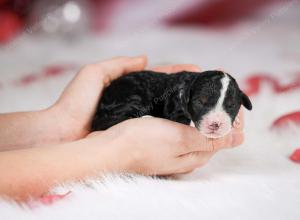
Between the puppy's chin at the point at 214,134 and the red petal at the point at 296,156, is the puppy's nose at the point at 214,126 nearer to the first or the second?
the puppy's chin at the point at 214,134

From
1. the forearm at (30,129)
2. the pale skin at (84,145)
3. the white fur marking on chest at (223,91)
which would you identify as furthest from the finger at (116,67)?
the white fur marking on chest at (223,91)

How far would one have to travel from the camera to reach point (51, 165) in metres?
1.39

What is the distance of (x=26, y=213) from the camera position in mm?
1214

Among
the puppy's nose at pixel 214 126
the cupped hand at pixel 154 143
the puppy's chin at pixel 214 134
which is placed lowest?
the cupped hand at pixel 154 143

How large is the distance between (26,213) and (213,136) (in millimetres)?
478

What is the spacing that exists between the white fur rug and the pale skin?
57 mm

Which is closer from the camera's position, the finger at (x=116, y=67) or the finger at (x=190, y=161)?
the finger at (x=190, y=161)

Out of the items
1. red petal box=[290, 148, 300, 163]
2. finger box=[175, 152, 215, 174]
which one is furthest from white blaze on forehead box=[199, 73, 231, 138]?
red petal box=[290, 148, 300, 163]

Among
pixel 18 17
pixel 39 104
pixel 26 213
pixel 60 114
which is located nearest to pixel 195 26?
pixel 18 17

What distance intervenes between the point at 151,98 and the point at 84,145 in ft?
0.83

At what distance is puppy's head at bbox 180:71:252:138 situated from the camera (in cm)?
137

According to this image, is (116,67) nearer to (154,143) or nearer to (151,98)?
(151,98)

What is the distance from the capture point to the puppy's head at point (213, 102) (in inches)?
53.8

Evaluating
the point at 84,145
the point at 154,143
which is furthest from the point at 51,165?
the point at 154,143
